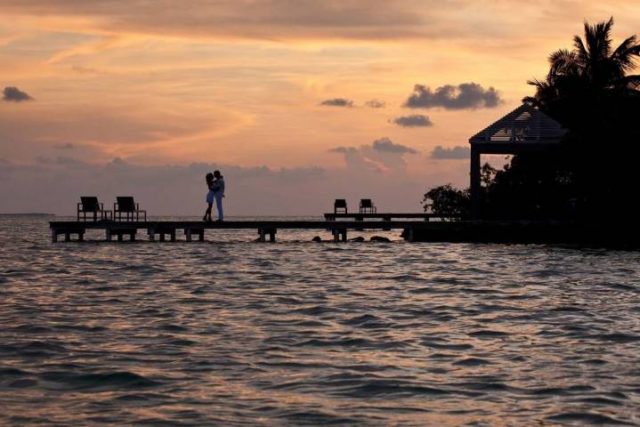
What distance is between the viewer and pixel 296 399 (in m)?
11.1

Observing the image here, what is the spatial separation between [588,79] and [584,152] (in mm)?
8614

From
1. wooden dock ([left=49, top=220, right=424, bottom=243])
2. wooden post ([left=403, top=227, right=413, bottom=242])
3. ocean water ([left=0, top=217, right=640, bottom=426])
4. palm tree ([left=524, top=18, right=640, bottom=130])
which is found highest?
palm tree ([left=524, top=18, right=640, bottom=130])

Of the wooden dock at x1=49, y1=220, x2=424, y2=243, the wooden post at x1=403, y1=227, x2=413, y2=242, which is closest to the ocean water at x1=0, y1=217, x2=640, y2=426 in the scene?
the wooden dock at x1=49, y1=220, x2=424, y2=243

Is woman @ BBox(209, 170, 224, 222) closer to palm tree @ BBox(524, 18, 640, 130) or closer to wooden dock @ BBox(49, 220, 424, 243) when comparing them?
wooden dock @ BBox(49, 220, 424, 243)

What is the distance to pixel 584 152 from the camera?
4591cm

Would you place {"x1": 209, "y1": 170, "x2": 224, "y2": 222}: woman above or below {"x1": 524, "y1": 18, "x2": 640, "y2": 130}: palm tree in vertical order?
below

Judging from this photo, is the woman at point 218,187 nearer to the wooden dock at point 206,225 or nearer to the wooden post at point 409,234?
the wooden dock at point 206,225

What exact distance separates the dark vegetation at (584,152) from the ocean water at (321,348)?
17.1m

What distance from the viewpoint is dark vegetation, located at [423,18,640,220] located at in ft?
151

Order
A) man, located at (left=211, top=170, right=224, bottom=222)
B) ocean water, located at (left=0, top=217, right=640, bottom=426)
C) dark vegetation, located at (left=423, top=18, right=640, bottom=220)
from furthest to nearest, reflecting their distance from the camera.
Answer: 1. dark vegetation, located at (left=423, top=18, right=640, bottom=220)
2. man, located at (left=211, top=170, right=224, bottom=222)
3. ocean water, located at (left=0, top=217, right=640, bottom=426)

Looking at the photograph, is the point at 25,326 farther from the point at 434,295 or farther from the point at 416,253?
the point at 416,253

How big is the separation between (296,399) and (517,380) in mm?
2713

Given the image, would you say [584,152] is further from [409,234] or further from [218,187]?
[218,187]

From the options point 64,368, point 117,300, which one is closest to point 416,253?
point 117,300
